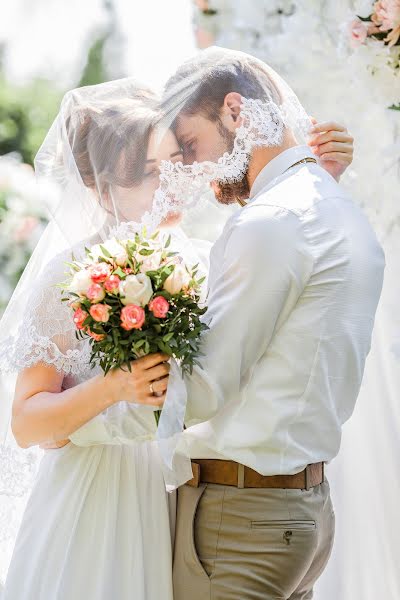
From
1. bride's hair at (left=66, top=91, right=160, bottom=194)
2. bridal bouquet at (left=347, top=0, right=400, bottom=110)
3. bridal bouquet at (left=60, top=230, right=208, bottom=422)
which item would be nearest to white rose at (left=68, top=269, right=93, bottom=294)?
bridal bouquet at (left=60, top=230, right=208, bottom=422)

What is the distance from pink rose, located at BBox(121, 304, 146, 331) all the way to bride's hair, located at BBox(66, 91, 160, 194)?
1.73 ft

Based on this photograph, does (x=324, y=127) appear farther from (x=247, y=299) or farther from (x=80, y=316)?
(x=80, y=316)

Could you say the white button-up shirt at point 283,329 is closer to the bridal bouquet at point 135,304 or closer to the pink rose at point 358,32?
the bridal bouquet at point 135,304

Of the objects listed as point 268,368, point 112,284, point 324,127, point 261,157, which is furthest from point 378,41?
point 112,284

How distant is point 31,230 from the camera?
20.6 ft

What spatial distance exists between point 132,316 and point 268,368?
1.38 ft

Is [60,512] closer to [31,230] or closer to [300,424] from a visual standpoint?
[300,424]

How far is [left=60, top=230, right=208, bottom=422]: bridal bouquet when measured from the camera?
2512mm

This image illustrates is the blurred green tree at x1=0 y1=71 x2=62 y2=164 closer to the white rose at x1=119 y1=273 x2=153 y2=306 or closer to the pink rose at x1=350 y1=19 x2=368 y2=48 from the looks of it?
the pink rose at x1=350 y1=19 x2=368 y2=48

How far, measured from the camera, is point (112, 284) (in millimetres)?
2518

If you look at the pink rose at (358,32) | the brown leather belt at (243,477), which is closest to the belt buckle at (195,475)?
the brown leather belt at (243,477)

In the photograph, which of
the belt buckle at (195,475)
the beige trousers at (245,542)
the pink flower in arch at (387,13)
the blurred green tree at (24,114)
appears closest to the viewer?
the beige trousers at (245,542)

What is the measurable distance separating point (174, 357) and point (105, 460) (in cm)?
51

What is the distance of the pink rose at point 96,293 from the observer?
252 cm
